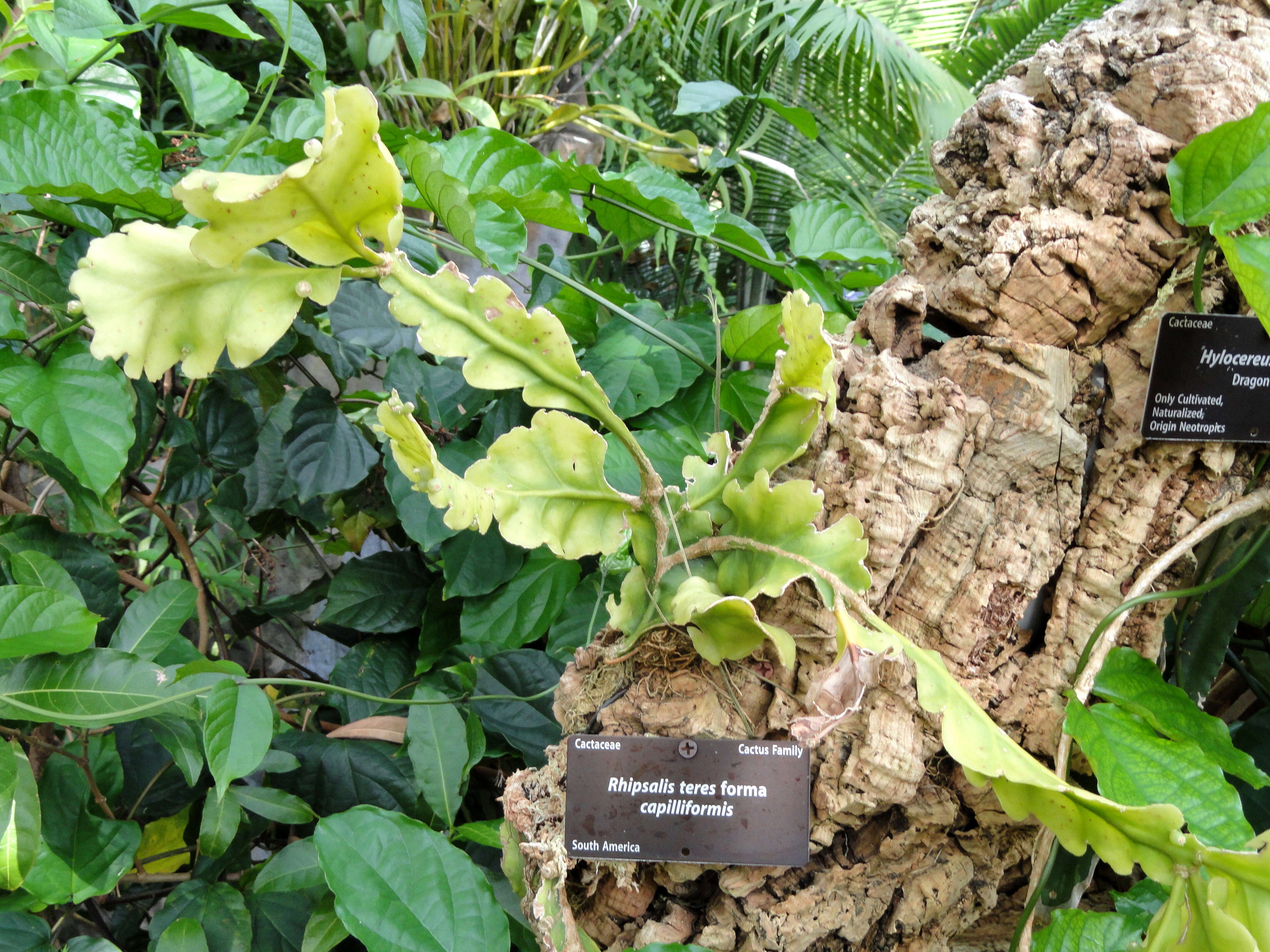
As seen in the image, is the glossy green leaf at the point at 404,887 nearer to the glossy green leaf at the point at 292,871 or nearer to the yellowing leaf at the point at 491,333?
the glossy green leaf at the point at 292,871

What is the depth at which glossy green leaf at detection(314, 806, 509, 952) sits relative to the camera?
64cm

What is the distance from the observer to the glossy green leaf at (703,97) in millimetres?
1025

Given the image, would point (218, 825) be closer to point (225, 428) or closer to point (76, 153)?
point (225, 428)

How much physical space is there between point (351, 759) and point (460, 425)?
0.41 metres

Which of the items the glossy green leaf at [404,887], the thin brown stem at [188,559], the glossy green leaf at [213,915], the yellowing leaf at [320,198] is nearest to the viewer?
the yellowing leaf at [320,198]

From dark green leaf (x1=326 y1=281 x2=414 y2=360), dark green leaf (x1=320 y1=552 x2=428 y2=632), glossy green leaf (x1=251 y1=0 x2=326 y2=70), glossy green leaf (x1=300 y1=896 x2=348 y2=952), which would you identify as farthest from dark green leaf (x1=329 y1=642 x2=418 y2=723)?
glossy green leaf (x1=251 y1=0 x2=326 y2=70)

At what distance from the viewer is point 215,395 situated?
3.17 ft

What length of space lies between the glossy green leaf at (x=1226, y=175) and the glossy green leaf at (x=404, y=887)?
0.82 meters

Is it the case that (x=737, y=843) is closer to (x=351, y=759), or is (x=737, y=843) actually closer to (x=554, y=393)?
(x=554, y=393)

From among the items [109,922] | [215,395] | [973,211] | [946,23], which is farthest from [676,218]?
[946,23]

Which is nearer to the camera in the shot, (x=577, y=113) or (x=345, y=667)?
(x=345, y=667)

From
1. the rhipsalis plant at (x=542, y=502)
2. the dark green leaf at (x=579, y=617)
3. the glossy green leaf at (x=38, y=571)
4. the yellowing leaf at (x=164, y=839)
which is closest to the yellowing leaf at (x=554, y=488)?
the rhipsalis plant at (x=542, y=502)

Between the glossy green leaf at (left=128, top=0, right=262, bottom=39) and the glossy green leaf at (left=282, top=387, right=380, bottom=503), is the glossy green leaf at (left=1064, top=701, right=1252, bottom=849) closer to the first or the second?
the glossy green leaf at (left=282, top=387, right=380, bottom=503)

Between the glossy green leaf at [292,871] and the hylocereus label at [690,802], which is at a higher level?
the hylocereus label at [690,802]
